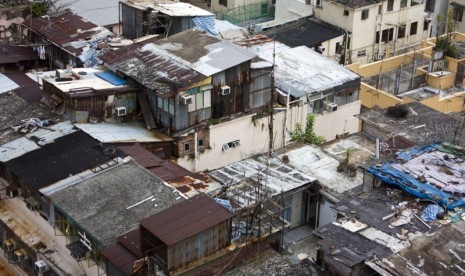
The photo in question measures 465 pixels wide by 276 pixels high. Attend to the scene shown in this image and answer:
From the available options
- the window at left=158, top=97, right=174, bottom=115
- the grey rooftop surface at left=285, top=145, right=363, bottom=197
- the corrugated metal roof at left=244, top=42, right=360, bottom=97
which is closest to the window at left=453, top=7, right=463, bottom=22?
the corrugated metal roof at left=244, top=42, right=360, bottom=97

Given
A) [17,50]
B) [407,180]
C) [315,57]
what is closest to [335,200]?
[407,180]

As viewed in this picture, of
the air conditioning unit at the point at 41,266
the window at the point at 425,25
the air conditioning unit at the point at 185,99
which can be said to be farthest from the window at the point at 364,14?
the air conditioning unit at the point at 41,266

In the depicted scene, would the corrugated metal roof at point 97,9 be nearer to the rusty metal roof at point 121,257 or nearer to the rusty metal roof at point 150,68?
the rusty metal roof at point 150,68

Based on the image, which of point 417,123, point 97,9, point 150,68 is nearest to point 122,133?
point 150,68

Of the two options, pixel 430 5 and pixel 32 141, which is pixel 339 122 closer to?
pixel 32 141

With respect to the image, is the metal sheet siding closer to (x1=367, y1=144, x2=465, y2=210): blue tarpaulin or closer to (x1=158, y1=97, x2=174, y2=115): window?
(x1=367, y1=144, x2=465, y2=210): blue tarpaulin

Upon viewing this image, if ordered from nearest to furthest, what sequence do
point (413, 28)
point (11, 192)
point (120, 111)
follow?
point (11, 192), point (120, 111), point (413, 28)

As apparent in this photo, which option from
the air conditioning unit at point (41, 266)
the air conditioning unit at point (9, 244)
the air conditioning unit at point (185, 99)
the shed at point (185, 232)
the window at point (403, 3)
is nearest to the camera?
the shed at point (185, 232)
